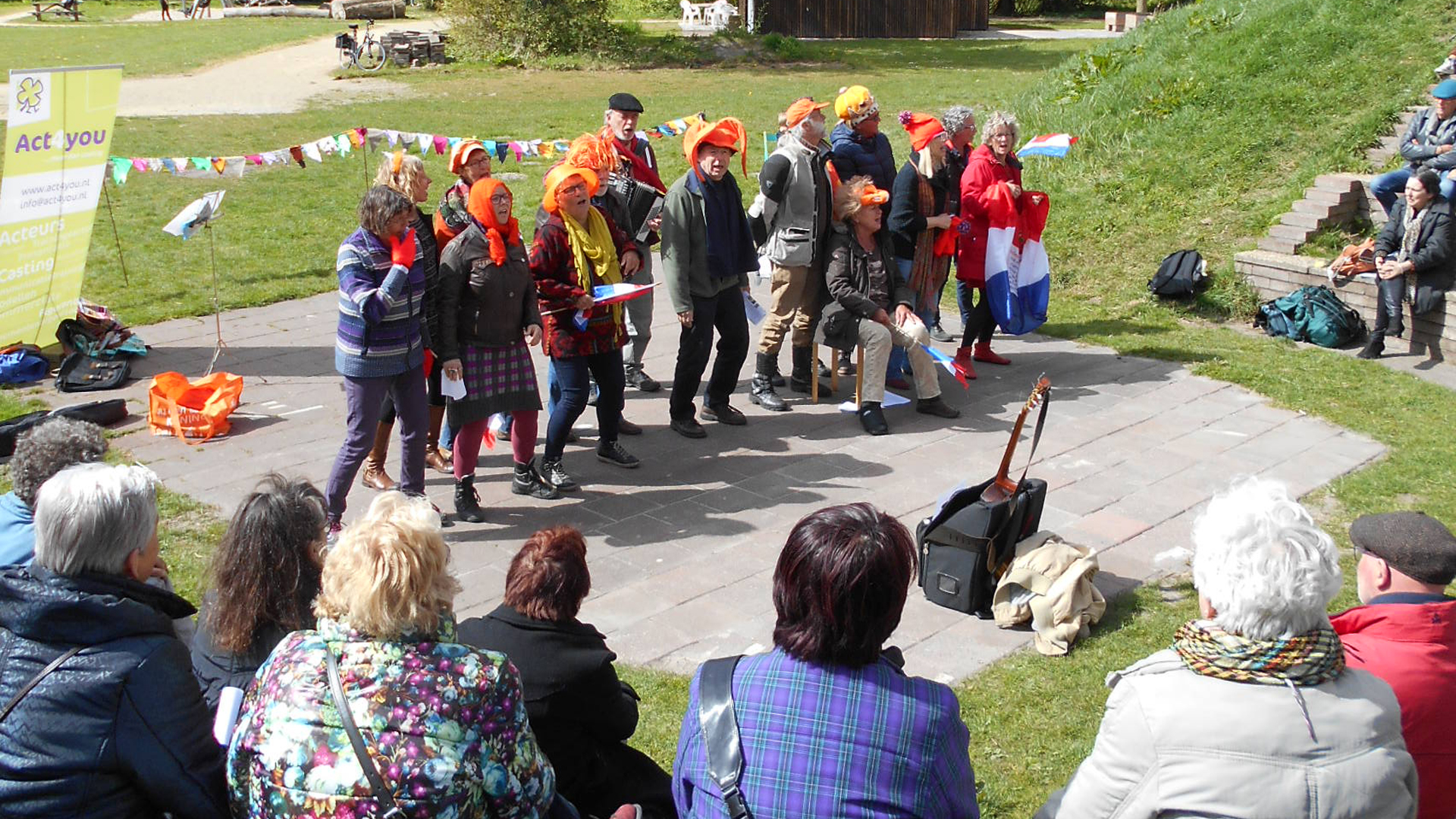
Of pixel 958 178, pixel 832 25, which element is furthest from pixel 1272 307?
pixel 832 25

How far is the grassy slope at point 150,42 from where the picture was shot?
2803cm

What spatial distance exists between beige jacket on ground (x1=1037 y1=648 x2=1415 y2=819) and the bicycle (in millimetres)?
27521

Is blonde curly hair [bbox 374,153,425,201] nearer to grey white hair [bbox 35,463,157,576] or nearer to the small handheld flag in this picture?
grey white hair [bbox 35,463,157,576]

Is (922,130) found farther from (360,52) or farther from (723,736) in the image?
(360,52)

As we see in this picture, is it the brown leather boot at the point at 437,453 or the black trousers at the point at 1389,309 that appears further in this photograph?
the black trousers at the point at 1389,309

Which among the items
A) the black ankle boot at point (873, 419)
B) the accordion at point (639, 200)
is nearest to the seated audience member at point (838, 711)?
the black ankle boot at point (873, 419)

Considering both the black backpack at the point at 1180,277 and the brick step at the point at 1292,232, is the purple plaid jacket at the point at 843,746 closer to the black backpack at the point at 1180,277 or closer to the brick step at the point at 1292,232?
the black backpack at the point at 1180,277

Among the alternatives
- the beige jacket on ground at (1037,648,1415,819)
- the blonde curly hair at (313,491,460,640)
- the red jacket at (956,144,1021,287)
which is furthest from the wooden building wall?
the beige jacket on ground at (1037,648,1415,819)

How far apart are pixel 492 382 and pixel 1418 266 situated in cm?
696

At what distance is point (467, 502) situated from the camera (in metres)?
6.50

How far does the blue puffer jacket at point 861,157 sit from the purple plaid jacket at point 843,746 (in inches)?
232

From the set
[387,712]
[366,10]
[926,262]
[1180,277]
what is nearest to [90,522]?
[387,712]

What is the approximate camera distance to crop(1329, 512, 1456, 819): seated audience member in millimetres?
3100

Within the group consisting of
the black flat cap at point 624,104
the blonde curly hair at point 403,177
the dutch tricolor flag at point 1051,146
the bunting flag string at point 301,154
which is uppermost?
the black flat cap at point 624,104
